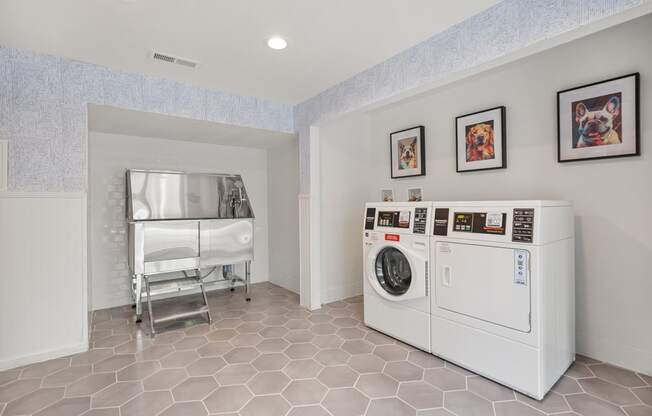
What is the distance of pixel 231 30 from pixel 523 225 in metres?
2.28

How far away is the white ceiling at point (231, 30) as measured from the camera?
6.50ft

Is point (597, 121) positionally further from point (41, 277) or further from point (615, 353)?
point (41, 277)

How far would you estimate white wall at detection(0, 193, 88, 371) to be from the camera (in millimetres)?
2441

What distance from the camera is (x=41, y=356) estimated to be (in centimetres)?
254

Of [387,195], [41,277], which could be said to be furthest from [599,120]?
[41,277]

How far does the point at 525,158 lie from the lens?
2824mm

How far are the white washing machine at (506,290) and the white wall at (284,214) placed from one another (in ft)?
7.33

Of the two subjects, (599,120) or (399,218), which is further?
(399,218)

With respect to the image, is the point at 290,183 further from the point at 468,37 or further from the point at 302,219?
→ the point at 468,37

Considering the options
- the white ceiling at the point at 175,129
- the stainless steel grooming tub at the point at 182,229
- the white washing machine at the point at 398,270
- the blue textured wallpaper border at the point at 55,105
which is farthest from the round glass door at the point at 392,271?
the blue textured wallpaper border at the point at 55,105

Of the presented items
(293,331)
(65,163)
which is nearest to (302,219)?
(293,331)

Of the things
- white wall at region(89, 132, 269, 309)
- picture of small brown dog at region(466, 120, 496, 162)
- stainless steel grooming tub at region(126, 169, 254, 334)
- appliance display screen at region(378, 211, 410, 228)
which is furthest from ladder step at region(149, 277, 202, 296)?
picture of small brown dog at region(466, 120, 496, 162)

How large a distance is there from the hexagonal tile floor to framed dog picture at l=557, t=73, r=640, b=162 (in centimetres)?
156

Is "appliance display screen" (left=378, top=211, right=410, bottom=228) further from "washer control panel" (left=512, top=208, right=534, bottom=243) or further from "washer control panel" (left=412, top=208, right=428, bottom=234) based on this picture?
"washer control panel" (left=512, top=208, right=534, bottom=243)
